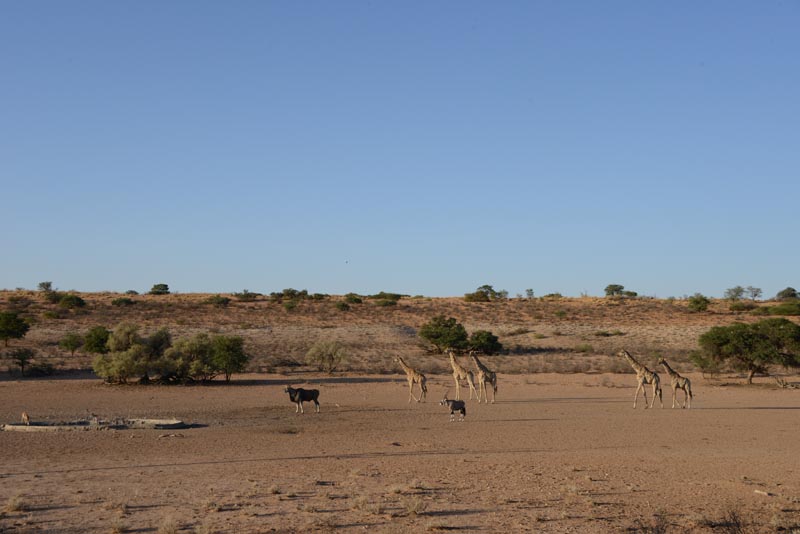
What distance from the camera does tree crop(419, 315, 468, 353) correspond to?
4675 cm

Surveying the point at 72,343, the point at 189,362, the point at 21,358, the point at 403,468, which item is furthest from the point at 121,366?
the point at 403,468

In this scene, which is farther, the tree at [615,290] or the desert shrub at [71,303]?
the tree at [615,290]

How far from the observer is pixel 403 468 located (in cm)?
1487

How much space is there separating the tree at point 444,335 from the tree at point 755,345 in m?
15.0

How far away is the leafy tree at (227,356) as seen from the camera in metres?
33.0

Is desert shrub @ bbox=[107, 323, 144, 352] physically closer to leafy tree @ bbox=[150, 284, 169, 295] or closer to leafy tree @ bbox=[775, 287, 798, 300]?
leafy tree @ bbox=[150, 284, 169, 295]

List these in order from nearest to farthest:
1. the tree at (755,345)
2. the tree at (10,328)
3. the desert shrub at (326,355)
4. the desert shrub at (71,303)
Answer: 1. the tree at (755,345)
2. the desert shrub at (326,355)
3. the tree at (10,328)
4. the desert shrub at (71,303)

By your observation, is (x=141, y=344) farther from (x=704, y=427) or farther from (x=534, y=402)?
(x=704, y=427)

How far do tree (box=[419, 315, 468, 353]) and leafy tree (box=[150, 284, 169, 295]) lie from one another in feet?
190

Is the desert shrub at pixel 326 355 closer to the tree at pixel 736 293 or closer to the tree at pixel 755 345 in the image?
the tree at pixel 755 345

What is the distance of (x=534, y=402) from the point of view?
88.7ft

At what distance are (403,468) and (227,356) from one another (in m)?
19.9

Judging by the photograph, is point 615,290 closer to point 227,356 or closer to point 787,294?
point 787,294

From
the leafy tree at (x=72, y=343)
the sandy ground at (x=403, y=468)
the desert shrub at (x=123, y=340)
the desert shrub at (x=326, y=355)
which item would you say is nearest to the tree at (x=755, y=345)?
the sandy ground at (x=403, y=468)
